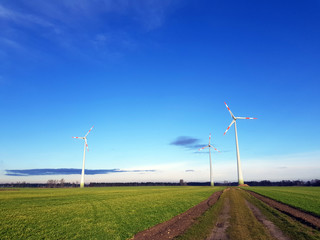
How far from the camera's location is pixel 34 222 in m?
20.5

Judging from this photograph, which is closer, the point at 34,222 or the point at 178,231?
the point at 178,231

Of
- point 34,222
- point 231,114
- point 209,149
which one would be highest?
point 231,114

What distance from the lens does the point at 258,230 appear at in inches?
635

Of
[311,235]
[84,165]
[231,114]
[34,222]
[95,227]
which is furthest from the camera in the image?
[84,165]

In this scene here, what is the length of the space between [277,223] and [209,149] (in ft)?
455

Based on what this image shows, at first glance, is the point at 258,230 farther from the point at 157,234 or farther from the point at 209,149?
the point at 209,149

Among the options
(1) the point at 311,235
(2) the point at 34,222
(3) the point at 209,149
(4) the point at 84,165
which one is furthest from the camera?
(3) the point at 209,149

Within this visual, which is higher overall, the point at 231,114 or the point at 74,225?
the point at 231,114

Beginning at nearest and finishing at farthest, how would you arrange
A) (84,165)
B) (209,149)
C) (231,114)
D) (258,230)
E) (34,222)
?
(258,230), (34,222), (231,114), (84,165), (209,149)

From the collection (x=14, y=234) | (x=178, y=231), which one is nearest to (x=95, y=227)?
(x=14, y=234)

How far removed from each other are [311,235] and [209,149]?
143m

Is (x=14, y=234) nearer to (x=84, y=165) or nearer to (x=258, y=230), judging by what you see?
(x=258, y=230)

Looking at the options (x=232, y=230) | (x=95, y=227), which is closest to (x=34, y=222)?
(x=95, y=227)

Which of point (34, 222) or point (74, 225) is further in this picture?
point (34, 222)
